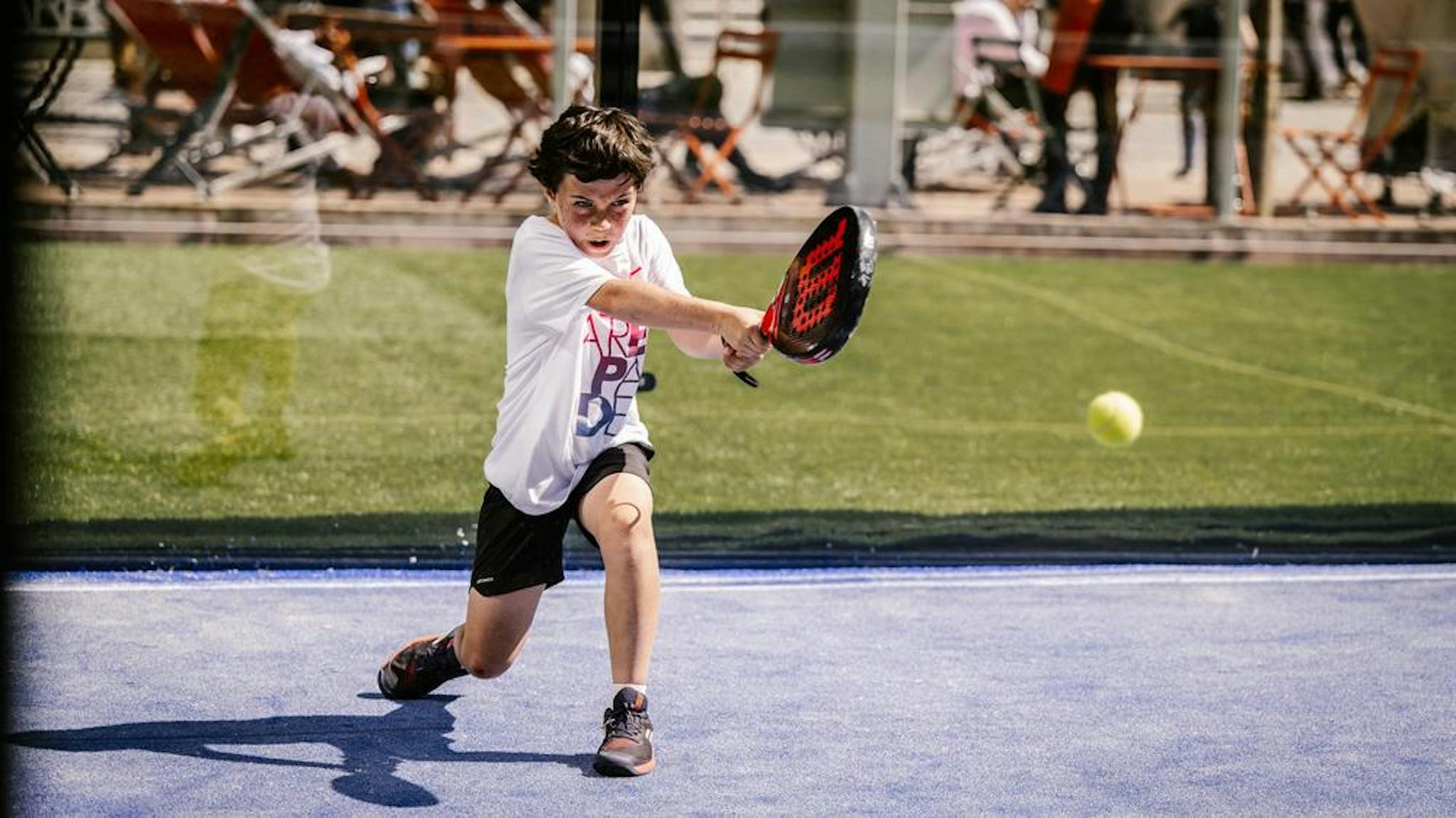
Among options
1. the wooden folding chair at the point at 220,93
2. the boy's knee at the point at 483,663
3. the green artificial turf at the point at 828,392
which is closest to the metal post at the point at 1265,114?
the green artificial turf at the point at 828,392

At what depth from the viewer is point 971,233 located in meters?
10.4

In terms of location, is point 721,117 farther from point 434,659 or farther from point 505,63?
point 434,659

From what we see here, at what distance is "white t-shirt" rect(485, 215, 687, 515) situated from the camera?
169 inches

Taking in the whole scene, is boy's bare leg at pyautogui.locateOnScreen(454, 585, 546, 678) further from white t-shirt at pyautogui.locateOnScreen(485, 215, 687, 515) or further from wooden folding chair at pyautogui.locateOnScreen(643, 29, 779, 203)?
wooden folding chair at pyautogui.locateOnScreen(643, 29, 779, 203)

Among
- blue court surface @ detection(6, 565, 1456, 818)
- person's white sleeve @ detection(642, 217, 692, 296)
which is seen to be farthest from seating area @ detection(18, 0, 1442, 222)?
person's white sleeve @ detection(642, 217, 692, 296)

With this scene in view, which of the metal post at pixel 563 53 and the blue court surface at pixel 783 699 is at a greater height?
the metal post at pixel 563 53

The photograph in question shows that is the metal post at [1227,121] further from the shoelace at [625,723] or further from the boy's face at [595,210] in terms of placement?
the shoelace at [625,723]

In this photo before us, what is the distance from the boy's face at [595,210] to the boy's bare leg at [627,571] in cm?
50

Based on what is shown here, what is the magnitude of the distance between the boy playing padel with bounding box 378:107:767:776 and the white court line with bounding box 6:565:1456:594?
151 cm

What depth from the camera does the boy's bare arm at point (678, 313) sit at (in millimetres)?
4020

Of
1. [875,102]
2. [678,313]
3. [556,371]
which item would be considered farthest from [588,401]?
[875,102]

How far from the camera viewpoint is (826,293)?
12.9ft

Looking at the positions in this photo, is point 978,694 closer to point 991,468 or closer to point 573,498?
point 573,498

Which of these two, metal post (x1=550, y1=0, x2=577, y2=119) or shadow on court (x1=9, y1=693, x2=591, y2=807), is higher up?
metal post (x1=550, y1=0, x2=577, y2=119)
